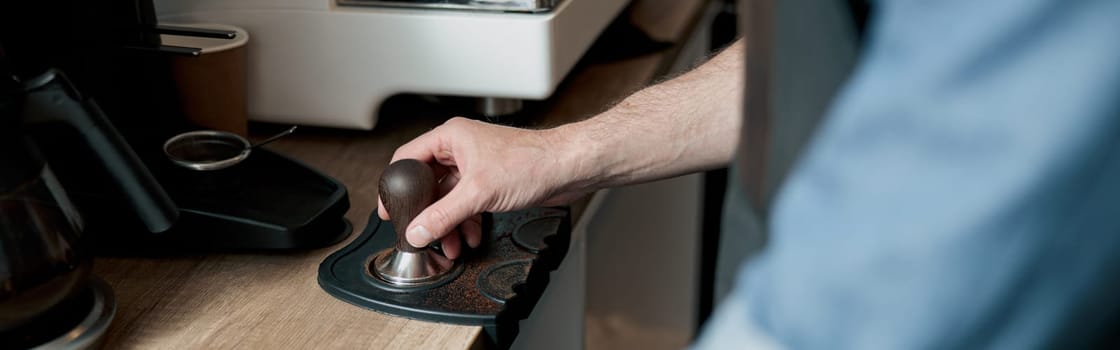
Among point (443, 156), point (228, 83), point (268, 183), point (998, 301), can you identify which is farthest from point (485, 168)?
point (998, 301)

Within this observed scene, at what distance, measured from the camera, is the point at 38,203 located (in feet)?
2.12

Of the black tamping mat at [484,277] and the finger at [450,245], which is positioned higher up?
the finger at [450,245]

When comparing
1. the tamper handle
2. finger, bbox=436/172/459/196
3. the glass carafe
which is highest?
the glass carafe

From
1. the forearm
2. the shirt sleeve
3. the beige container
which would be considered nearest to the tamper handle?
the forearm

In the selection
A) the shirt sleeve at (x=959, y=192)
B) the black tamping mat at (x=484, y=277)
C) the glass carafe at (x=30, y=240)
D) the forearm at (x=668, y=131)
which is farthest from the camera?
the forearm at (x=668, y=131)

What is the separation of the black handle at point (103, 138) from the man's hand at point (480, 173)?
154 millimetres

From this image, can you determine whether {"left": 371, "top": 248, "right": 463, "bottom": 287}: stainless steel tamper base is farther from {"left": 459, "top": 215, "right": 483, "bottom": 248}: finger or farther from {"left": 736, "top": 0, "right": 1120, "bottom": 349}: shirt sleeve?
{"left": 736, "top": 0, "right": 1120, "bottom": 349}: shirt sleeve

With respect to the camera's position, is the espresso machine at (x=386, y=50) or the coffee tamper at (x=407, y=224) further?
the espresso machine at (x=386, y=50)

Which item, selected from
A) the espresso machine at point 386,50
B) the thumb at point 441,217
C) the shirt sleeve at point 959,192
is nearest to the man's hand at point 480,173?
the thumb at point 441,217

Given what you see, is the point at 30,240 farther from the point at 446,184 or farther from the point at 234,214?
the point at 446,184

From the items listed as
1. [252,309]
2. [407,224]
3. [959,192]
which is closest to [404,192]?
[407,224]

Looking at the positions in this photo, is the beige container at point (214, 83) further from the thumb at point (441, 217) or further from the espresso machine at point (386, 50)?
the thumb at point (441, 217)

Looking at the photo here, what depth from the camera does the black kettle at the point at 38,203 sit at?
625 mm

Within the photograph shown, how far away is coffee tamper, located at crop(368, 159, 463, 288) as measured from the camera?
75cm
